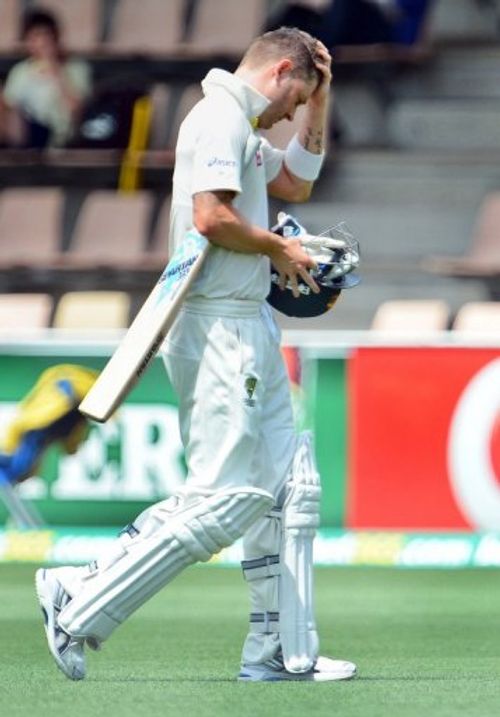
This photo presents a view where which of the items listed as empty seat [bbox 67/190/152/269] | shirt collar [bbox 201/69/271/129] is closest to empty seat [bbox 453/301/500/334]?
empty seat [bbox 67/190/152/269]

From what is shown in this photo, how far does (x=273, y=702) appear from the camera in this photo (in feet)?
18.6

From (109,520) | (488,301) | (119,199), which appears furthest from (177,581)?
(119,199)

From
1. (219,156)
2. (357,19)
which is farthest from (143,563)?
(357,19)

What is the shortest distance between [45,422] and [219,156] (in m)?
5.03

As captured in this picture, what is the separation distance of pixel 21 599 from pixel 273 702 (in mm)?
3511

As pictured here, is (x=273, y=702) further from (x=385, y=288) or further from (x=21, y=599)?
(x=385, y=288)

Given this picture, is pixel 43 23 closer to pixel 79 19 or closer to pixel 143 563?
pixel 79 19

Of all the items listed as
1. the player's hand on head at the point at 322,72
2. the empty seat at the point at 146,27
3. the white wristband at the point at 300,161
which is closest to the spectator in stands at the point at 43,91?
the empty seat at the point at 146,27

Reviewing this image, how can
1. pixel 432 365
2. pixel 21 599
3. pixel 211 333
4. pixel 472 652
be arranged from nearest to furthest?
pixel 211 333
pixel 472 652
pixel 21 599
pixel 432 365

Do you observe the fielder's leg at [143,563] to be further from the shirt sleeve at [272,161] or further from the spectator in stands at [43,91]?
the spectator in stands at [43,91]

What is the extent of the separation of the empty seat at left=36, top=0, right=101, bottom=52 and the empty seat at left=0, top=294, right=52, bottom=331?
2.92 metres

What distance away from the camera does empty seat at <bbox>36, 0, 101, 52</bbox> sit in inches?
631

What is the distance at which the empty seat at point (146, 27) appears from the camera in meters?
15.9

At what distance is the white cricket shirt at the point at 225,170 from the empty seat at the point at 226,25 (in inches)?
375
